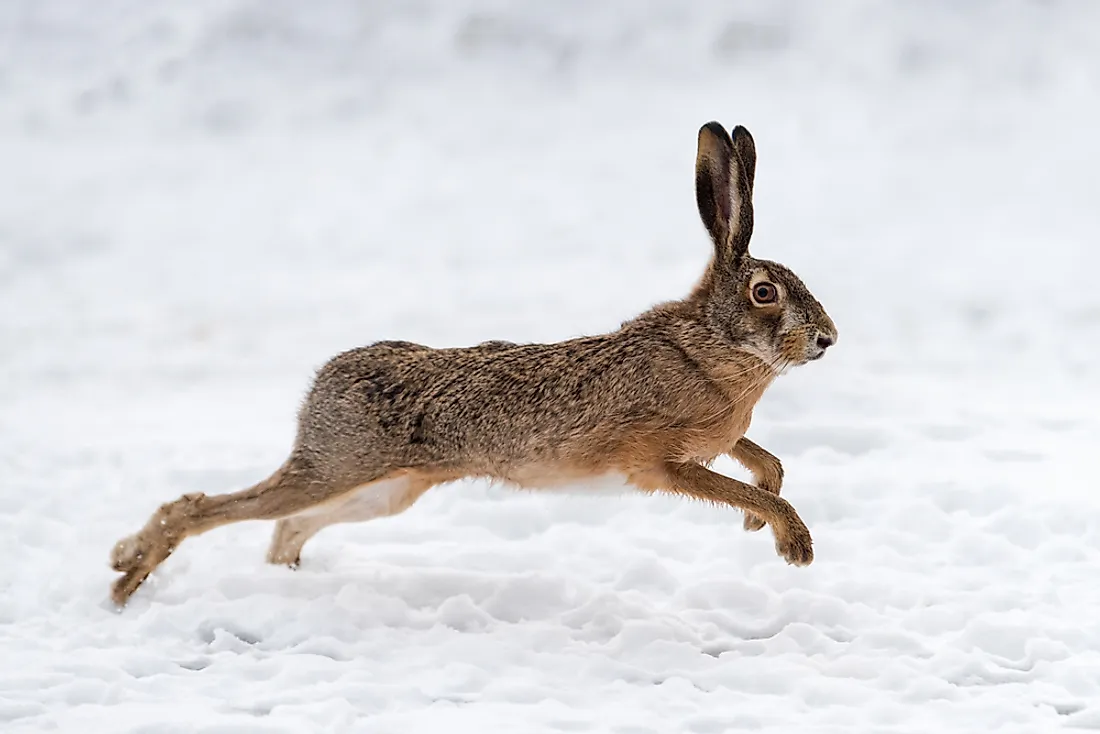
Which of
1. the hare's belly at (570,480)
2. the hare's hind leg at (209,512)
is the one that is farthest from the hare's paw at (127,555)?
the hare's belly at (570,480)

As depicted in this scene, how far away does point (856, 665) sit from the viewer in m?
5.00

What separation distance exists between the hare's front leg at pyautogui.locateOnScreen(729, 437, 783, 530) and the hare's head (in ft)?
1.93

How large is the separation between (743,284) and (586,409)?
0.79 m

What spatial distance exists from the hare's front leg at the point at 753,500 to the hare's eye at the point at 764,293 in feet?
2.27

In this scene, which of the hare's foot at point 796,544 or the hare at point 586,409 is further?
the hare at point 586,409

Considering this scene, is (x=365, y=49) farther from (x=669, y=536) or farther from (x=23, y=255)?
(x=669, y=536)

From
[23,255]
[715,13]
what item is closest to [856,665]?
[23,255]

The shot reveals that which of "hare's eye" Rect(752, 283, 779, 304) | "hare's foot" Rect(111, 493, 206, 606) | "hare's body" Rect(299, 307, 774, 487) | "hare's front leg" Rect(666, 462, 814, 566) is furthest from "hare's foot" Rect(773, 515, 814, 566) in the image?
"hare's foot" Rect(111, 493, 206, 606)

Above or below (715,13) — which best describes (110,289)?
below

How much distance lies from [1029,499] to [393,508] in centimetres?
319

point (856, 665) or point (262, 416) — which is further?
point (262, 416)

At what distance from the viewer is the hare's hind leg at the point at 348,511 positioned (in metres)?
5.66

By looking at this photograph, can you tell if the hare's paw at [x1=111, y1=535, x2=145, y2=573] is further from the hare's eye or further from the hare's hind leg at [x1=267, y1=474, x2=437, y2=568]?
the hare's eye

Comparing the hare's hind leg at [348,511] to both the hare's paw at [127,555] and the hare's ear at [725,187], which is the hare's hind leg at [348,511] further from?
the hare's ear at [725,187]
